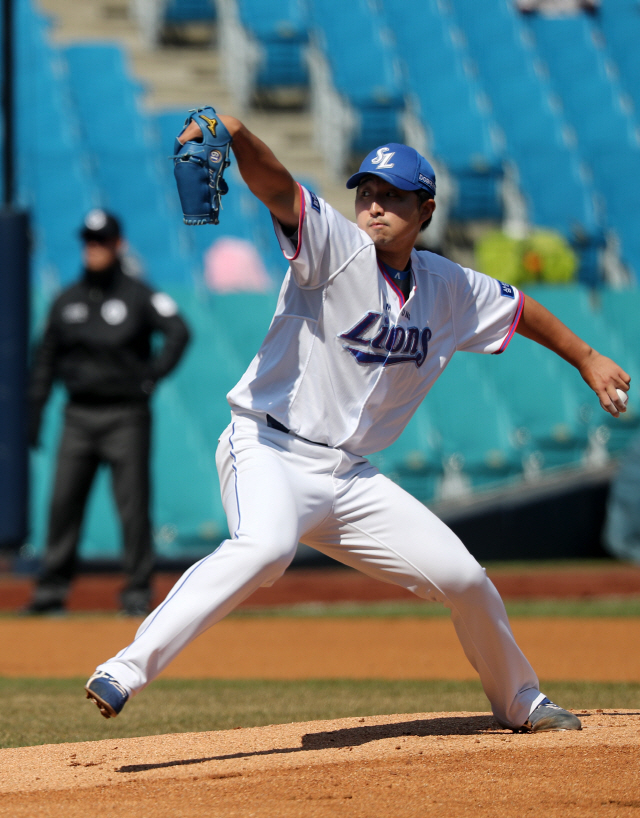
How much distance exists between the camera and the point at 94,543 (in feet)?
29.5

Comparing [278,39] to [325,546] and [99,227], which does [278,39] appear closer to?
[99,227]

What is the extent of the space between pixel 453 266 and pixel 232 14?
1207 centimetres

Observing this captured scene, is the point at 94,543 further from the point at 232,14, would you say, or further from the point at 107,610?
the point at 232,14

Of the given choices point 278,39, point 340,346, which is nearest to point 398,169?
point 340,346

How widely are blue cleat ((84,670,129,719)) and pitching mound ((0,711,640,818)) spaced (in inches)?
7.5

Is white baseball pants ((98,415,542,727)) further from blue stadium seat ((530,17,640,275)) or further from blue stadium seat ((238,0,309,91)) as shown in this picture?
blue stadium seat ((238,0,309,91))

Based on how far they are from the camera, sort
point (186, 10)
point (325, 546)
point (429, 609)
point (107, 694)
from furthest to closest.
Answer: point (186, 10) < point (429, 609) < point (325, 546) < point (107, 694)

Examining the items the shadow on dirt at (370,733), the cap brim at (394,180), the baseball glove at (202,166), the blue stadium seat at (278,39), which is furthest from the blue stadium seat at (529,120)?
the baseball glove at (202,166)

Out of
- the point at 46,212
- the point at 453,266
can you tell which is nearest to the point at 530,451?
the point at 46,212

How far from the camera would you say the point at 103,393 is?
7211 mm

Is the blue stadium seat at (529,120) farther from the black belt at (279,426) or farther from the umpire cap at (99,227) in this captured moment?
the black belt at (279,426)

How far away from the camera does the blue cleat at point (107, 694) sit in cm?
293

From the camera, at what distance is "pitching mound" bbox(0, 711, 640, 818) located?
282 cm

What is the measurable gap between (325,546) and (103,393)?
12.6 feet
